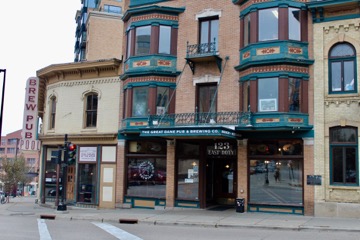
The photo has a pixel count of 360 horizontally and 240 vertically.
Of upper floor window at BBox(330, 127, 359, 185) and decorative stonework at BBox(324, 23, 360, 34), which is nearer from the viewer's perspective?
upper floor window at BBox(330, 127, 359, 185)

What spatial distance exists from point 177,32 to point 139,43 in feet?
6.92

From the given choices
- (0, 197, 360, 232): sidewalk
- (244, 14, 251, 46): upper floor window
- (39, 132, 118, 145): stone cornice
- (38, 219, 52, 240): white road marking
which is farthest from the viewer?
(39, 132, 118, 145): stone cornice

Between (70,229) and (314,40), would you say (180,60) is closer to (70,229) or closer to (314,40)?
(314,40)

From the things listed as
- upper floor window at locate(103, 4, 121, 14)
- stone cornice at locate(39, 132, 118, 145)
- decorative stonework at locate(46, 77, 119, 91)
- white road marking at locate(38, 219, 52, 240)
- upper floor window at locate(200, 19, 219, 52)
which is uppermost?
upper floor window at locate(103, 4, 121, 14)

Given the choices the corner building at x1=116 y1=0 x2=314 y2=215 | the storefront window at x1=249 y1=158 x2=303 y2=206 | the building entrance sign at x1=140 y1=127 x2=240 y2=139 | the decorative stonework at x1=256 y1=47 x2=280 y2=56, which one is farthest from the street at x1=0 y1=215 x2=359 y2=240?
the decorative stonework at x1=256 y1=47 x2=280 y2=56

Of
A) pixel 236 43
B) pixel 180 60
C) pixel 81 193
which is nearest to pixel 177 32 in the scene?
pixel 180 60

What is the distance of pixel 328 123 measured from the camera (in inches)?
728

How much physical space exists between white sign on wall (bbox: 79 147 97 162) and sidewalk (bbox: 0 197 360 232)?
317 centimetres

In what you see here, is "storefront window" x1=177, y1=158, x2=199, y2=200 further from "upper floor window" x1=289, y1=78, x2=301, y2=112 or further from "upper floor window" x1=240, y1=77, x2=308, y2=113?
"upper floor window" x1=289, y1=78, x2=301, y2=112

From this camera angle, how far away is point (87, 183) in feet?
79.1

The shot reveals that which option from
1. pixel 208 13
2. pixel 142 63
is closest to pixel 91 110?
pixel 142 63

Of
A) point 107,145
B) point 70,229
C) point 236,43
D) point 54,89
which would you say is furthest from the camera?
point 54,89

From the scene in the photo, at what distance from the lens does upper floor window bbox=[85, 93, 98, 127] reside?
24750 millimetres

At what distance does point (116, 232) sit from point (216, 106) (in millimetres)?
8680
